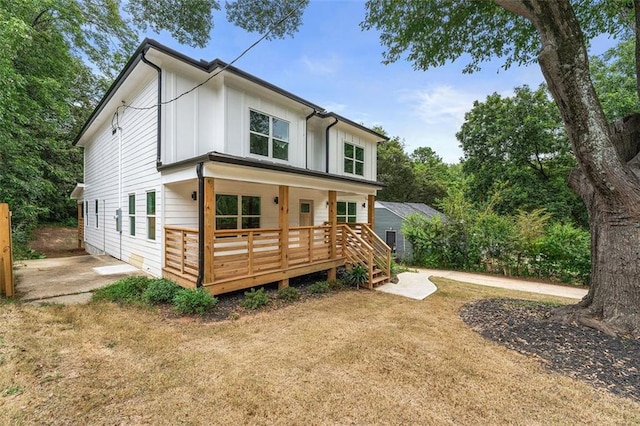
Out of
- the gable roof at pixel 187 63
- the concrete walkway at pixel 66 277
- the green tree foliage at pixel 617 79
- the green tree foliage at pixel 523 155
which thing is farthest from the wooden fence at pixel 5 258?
the green tree foliage at pixel 617 79

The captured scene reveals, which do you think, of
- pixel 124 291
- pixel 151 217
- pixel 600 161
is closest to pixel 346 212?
pixel 151 217

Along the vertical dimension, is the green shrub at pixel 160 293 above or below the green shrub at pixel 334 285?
above

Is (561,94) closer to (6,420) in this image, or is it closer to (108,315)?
(6,420)

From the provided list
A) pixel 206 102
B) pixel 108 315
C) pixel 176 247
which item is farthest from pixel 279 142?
pixel 108 315

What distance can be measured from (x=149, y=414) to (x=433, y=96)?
16.9 metres

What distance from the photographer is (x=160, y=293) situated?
19.0 ft

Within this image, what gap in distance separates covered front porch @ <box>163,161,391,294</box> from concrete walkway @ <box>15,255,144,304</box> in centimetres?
165

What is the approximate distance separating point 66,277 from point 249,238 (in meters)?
5.03

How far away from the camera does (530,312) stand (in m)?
5.53

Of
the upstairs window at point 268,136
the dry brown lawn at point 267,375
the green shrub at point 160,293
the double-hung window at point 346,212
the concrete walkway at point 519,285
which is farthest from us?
the double-hung window at point 346,212

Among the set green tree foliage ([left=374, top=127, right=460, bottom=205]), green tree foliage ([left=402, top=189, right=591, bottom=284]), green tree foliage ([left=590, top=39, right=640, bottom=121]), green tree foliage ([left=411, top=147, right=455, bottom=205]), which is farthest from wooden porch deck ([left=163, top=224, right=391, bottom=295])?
green tree foliage ([left=411, top=147, right=455, bottom=205])

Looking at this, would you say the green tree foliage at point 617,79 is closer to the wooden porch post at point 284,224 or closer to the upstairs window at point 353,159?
the upstairs window at point 353,159

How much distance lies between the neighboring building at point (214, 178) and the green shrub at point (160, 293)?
0.83ft

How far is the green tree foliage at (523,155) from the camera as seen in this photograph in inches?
675
